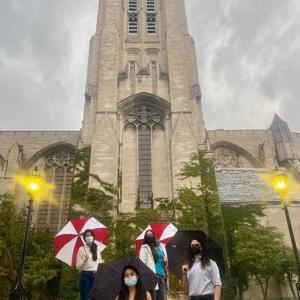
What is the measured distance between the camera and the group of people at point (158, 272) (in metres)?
4.31

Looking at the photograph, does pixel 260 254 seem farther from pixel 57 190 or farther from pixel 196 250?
pixel 57 190

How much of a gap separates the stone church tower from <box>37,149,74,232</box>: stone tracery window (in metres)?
6.76

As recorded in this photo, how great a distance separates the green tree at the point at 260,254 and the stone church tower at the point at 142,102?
4.48m

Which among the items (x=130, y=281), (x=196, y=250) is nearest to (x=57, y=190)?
(x=196, y=250)

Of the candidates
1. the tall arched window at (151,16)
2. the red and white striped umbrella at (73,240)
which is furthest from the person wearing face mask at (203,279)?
the tall arched window at (151,16)

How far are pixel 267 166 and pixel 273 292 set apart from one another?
13.0 meters

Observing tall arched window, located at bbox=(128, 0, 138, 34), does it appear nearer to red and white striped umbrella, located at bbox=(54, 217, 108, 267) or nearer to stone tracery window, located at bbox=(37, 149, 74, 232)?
stone tracery window, located at bbox=(37, 149, 74, 232)

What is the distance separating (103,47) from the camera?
25766mm

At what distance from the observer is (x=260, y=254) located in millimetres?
18156

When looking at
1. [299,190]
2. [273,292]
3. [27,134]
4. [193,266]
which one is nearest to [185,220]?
[273,292]

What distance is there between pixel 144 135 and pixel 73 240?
14.8 m

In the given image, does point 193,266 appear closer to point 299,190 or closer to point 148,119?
point 148,119

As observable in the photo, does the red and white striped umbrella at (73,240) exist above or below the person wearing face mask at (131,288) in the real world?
above

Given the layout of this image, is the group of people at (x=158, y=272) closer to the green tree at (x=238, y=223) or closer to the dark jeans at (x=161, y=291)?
the dark jeans at (x=161, y=291)
